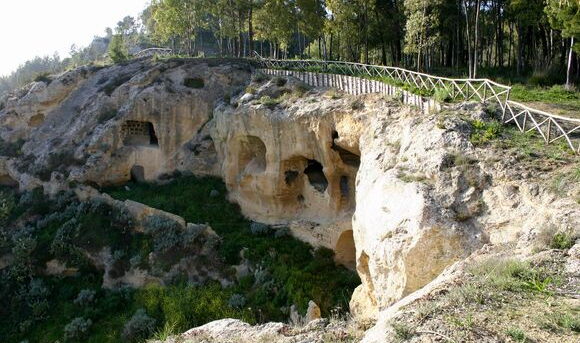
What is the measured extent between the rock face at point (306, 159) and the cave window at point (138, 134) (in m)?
0.07

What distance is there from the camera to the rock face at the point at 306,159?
33.8 ft

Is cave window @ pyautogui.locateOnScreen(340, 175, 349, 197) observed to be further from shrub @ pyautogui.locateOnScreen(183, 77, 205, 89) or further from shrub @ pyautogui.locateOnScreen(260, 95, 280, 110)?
shrub @ pyautogui.locateOnScreen(183, 77, 205, 89)

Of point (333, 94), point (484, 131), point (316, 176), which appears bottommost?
point (316, 176)

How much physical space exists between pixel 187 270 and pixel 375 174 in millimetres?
10926

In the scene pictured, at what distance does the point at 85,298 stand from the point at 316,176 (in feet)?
40.3

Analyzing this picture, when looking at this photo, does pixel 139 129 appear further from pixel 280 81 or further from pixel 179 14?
pixel 179 14

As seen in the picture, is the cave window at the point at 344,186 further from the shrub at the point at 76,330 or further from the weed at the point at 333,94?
the shrub at the point at 76,330

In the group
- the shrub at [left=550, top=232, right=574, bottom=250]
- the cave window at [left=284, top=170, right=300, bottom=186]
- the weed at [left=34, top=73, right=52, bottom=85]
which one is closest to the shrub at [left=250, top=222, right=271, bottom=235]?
the cave window at [left=284, top=170, right=300, bottom=186]

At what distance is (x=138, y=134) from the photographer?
93.5ft

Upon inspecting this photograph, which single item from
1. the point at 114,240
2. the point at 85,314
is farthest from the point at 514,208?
the point at 114,240

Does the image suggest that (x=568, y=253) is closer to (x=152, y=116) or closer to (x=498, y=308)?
(x=498, y=308)

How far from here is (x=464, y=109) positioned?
1378cm

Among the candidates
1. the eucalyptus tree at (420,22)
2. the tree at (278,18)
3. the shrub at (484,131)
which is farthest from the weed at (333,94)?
the tree at (278,18)

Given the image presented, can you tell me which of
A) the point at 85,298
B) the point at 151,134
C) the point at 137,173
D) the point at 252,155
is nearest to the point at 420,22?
the point at 252,155
